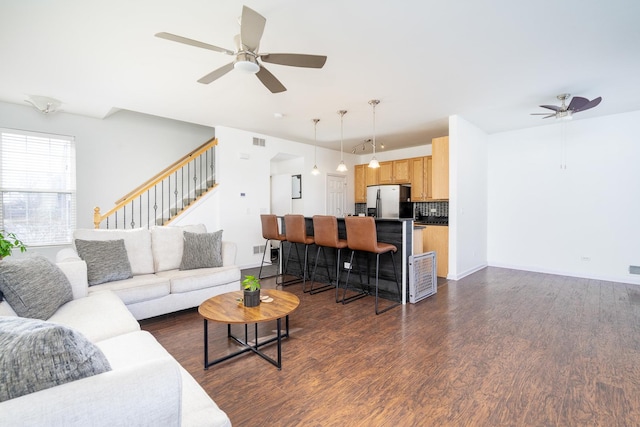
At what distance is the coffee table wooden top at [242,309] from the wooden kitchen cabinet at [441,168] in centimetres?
369

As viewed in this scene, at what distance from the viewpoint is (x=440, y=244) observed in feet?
17.0

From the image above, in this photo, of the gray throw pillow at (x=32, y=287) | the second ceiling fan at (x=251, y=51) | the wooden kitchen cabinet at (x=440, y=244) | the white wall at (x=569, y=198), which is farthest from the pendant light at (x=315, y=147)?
the gray throw pillow at (x=32, y=287)

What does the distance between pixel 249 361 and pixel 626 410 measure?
2.47 metres

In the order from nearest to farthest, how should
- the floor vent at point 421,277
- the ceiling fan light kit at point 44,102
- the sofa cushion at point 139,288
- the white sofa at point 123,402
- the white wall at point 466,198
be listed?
the white sofa at point 123,402, the sofa cushion at point 139,288, the floor vent at point 421,277, the ceiling fan light kit at point 44,102, the white wall at point 466,198

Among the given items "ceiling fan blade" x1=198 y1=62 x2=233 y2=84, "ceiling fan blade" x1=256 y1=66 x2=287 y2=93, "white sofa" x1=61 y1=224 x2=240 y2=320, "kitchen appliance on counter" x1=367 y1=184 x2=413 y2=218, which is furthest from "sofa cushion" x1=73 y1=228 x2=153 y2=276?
"kitchen appliance on counter" x1=367 y1=184 x2=413 y2=218

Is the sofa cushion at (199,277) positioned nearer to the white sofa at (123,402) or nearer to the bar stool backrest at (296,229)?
the bar stool backrest at (296,229)

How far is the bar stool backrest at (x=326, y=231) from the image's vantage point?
3.92m

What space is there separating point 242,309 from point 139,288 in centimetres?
139

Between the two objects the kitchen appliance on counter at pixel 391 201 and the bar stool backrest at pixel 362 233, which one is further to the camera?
the kitchen appliance on counter at pixel 391 201

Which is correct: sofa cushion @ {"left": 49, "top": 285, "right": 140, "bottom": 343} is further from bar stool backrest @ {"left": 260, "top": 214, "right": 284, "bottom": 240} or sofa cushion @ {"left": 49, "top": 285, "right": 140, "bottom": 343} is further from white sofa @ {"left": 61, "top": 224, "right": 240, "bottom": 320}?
bar stool backrest @ {"left": 260, "top": 214, "right": 284, "bottom": 240}

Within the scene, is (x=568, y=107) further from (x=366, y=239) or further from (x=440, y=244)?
(x=366, y=239)

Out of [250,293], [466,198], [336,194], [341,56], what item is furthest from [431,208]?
[250,293]

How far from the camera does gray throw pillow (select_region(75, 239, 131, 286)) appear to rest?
9.45 ft

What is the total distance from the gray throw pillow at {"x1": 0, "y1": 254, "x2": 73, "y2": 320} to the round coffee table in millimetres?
983
